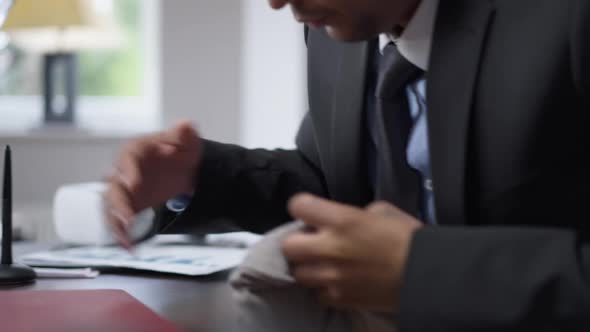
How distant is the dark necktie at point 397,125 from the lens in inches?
44.1

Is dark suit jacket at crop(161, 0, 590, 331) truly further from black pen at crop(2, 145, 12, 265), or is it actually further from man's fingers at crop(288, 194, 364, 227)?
black pen at crop(2, 145, 12, 265)

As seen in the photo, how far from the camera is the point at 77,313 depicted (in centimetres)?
92

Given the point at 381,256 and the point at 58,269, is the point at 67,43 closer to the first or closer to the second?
the point at 58,269

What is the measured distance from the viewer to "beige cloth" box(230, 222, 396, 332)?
751 millimetres

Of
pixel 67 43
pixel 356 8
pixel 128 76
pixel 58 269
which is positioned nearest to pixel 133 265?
pixel 58 269

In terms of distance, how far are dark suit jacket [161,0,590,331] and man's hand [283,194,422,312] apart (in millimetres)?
14

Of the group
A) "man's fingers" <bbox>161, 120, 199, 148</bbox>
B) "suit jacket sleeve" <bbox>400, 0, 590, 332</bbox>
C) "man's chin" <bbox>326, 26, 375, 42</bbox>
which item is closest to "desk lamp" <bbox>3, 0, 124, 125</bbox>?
"man's fingers" <bbox>161, 120, 199, 148</bbox>

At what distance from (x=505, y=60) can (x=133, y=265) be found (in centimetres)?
64

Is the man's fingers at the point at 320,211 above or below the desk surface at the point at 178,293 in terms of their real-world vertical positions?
above

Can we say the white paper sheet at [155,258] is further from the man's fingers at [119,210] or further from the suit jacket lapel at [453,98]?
the suit jacket lapel at [453,98]

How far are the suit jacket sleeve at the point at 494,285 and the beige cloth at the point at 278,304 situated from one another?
6 centimetres

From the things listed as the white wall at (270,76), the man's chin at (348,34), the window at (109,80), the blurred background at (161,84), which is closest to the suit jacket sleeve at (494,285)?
the man's chin at (348,34)

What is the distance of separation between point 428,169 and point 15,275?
56 centimetres

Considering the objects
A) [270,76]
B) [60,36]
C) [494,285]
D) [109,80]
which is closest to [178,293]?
[494,285]
